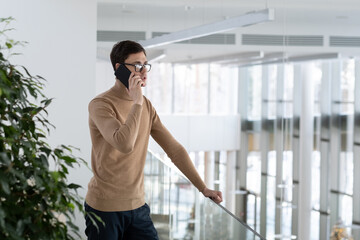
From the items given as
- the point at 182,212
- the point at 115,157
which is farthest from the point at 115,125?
the point at 182,212

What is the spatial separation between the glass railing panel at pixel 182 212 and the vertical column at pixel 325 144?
7325 millimetres

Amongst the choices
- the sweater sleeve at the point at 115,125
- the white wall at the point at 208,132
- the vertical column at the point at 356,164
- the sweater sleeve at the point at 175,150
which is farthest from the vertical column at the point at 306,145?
the sweater sleeve at the point at 115,125

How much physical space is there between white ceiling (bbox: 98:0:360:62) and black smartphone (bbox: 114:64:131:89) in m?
6.97

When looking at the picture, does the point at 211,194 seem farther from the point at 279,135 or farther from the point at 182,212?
the point at 279,135

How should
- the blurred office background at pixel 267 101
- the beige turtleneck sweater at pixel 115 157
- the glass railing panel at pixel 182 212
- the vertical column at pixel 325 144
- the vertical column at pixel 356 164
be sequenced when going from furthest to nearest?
the vertical column at pixel 325 144
the vertical column at pixel 356 164
the blurred office background at pixel 267 101
the glass railing panel at pixel 182 212
the beige turtleneck sweater at pixel 115 157

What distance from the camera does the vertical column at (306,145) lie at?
13.1 meters

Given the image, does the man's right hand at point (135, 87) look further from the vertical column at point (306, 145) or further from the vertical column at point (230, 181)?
the vertical column at point (230, 181)

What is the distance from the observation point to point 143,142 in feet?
7.50

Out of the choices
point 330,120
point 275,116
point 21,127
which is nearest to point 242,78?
point 275,116

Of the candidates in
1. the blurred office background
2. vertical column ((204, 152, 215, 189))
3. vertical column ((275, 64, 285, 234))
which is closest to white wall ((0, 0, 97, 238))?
the blurred office background

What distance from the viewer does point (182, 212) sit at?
6469mm

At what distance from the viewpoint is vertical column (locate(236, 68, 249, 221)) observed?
13.6 meters

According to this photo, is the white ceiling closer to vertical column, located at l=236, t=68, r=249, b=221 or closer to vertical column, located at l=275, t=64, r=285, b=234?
vertical column, located at l=275, t=64, r=285, b=234

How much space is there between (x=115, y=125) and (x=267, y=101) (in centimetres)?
1172
